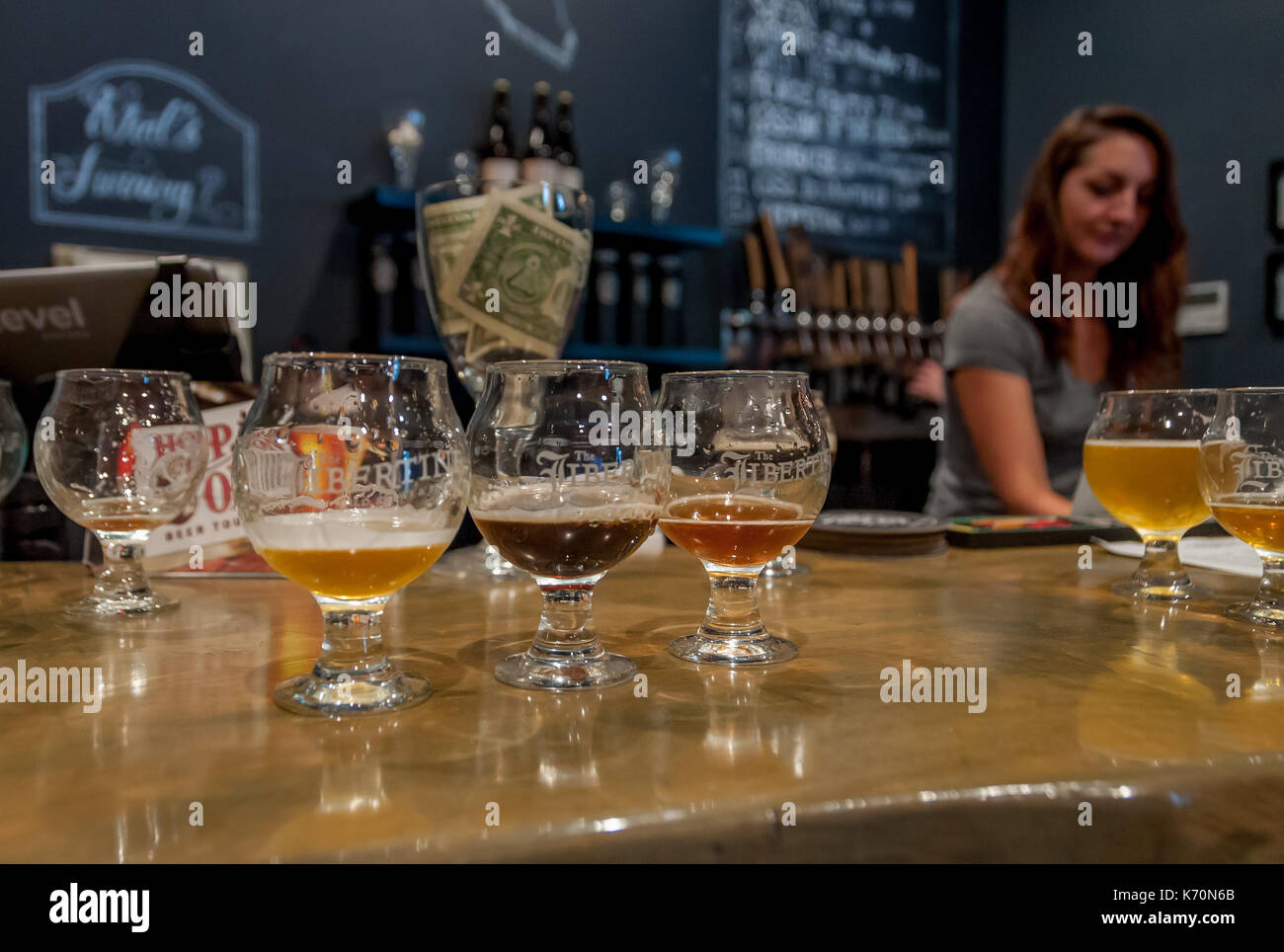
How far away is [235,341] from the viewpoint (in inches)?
50.7

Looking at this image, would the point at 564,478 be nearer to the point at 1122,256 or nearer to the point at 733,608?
the point at 733,608

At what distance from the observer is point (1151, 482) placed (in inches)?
42.0

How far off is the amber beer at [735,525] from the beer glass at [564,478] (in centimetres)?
7

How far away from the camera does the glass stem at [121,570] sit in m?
0.98

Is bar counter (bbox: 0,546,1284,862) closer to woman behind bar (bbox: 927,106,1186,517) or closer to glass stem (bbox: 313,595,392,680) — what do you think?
glass stem (bbox: 313,595,392,680)

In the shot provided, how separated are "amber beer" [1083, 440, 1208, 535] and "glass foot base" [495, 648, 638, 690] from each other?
2.23 ft

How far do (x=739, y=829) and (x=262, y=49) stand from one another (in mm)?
3621

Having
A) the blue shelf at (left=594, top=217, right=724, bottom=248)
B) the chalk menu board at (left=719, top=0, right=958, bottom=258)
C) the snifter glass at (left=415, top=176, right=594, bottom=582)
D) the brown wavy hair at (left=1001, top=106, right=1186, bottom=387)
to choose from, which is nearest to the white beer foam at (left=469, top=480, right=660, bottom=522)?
the snifter glass at (left=415, top=176, right=594, bottom=582)

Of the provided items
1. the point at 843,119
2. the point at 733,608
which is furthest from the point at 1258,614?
the point at 843,119

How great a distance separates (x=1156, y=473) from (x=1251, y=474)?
132mm

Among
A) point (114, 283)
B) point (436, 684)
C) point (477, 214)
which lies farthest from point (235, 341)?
point (436, 684)

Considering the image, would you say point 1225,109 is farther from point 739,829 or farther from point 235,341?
point 739,829

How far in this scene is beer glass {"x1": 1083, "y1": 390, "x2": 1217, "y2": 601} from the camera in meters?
1.05

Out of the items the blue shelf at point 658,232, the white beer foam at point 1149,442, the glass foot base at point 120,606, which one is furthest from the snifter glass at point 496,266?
the blue shelf at point 658,232
